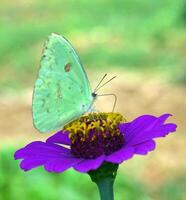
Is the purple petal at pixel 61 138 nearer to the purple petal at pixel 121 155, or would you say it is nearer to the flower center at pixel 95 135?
the flower center at pixel 95 135

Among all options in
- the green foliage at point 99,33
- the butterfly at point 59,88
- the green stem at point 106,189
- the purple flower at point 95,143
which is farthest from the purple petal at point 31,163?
the green foliage at point 99,33

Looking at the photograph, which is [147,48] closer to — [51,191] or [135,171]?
[135,171]

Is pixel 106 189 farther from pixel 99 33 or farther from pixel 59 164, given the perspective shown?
pixel 99 33

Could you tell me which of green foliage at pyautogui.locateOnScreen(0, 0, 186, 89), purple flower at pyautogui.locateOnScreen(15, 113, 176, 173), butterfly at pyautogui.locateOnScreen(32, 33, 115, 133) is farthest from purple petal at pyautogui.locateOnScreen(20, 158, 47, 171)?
green foliage at pyautogui.locateOnScreen(0, 0, 186, 89)

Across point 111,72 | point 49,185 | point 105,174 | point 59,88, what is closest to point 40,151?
point 105,174

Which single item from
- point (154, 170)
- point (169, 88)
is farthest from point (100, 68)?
point (154, 170)
